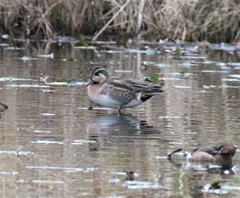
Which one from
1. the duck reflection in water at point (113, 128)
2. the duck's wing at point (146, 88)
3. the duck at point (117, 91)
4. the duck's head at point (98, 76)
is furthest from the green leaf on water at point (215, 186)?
the duck's head at point (98, 76)

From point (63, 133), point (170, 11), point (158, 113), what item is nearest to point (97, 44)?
point (170, 11)

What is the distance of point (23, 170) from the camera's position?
8.23 meters

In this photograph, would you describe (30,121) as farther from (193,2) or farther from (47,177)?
(193,2)

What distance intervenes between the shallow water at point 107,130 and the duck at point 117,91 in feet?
0.47

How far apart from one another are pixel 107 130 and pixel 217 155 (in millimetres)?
2061

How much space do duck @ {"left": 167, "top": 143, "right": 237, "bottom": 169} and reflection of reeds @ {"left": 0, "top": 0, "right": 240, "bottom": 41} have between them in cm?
1347

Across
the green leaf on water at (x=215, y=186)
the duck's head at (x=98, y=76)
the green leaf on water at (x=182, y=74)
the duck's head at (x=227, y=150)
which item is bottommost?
the green leaf on water at (x=182, y=74)

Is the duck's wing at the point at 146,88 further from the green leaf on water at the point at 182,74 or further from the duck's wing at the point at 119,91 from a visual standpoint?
the green leaf on water at the point at 182,74

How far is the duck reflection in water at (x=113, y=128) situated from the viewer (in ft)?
32.9

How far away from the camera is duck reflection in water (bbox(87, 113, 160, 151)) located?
10.0 meters

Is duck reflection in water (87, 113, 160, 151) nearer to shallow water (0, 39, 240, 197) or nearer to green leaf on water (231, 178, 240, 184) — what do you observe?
shallow water (0, 39, 240, 197)

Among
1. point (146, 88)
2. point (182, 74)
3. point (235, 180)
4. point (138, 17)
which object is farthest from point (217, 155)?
point (138, 17)

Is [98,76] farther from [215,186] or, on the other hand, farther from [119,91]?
[215,186]

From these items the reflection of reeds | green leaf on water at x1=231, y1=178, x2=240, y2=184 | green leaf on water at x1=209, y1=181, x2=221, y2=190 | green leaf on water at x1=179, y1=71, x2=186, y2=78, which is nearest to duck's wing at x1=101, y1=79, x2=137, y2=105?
green leaf on water at x1=179, y1=71, x2=186, y2=78
